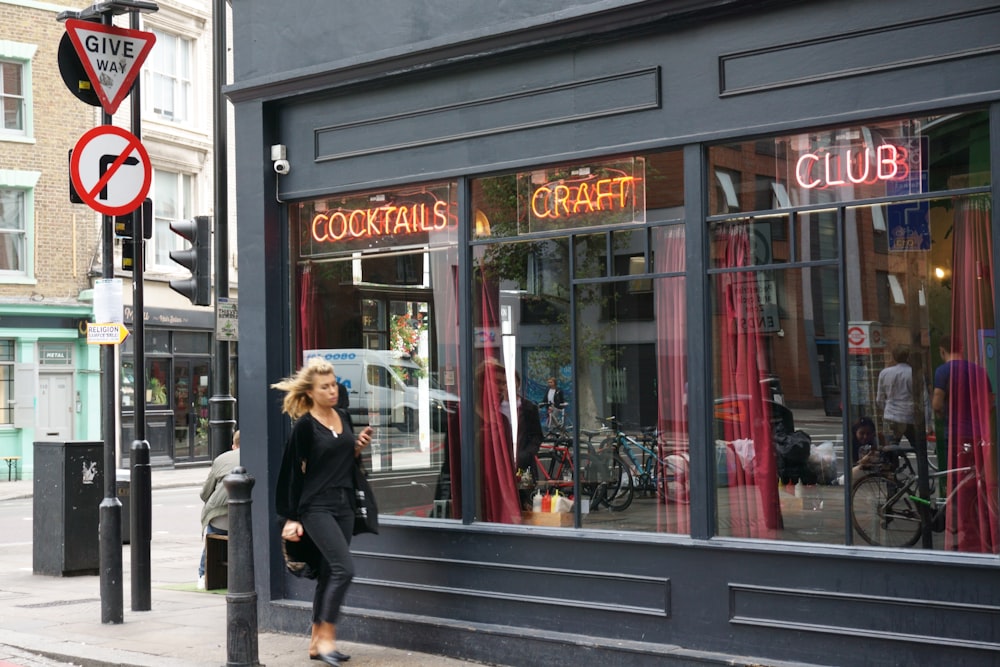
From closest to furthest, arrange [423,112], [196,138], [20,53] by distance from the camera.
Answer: [423,112], [20,53], [196,138]

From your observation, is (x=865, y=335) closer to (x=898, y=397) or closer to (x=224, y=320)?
(x=898, y=397)

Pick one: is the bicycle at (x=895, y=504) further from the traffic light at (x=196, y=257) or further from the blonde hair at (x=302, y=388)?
the traffic light at (x=196, y=257)

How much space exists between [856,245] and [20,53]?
2463 centimetres

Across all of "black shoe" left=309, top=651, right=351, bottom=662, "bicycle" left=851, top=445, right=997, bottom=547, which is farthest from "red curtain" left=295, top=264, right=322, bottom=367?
"bicycle" left=851, top=445, right=997, bottom=547

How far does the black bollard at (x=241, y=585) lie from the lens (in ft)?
23.2

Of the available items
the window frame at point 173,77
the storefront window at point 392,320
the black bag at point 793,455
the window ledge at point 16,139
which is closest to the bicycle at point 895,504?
the black bag at point 793,455

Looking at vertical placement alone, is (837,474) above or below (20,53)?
below

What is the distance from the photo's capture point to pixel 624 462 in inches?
294

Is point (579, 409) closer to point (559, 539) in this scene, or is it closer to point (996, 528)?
point (559, 539)

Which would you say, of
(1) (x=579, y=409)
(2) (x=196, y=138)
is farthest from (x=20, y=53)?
(1) (x=579, y=409)

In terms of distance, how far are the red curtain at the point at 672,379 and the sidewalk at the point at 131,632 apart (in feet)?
5.78

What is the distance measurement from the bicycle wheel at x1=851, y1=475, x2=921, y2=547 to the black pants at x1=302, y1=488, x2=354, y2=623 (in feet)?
10.0

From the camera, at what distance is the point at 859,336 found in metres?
6.50

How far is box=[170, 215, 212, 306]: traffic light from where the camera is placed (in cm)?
1180
